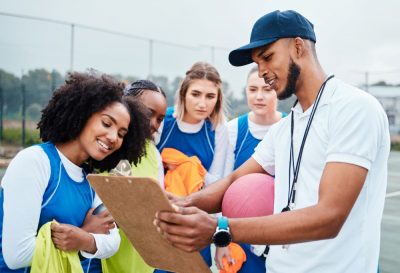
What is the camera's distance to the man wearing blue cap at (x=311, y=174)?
159 cm

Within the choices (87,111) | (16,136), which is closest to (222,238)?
(87,111)

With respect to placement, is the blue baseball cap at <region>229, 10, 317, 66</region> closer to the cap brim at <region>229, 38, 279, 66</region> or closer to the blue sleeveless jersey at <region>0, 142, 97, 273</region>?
the cap brim at <region>229, 38, 279, 66</region>

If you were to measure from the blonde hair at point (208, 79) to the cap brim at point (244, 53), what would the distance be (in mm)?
1233

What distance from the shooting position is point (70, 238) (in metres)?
1.96

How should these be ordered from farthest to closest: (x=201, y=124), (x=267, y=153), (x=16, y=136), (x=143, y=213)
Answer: (x=16, y=136)
(x=201, y=124)
(x=267, y=153)
(x=143, y=213)

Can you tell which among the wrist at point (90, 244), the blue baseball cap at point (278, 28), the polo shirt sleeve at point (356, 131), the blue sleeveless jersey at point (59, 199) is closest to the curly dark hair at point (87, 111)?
the blue sleeveless jersey at point (59, 199)

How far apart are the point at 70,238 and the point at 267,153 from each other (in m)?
1.04

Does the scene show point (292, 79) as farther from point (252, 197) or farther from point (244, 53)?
point (252, 197)

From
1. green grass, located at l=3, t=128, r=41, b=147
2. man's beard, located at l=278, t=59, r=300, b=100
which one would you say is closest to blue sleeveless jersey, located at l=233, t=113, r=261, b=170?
man's beard, located at l=278, t=59, r=300, b=100

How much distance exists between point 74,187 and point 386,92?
2135 cm

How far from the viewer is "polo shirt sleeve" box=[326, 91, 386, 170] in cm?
161

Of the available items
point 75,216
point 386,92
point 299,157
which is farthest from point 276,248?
point 386,92

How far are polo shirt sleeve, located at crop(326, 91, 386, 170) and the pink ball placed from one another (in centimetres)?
57

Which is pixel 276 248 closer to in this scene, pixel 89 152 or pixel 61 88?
pixel 89 152
